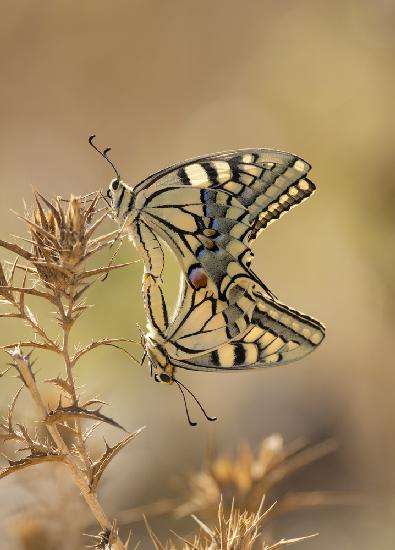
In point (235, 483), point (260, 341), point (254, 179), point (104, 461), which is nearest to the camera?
point (104, 461)

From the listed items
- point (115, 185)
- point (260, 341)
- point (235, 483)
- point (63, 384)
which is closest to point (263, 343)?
point (260, 341)

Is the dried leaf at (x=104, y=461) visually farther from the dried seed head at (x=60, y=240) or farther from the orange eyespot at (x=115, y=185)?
the orange eyespot at (x=115, y=185)

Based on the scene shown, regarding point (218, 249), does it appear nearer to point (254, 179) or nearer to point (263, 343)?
point (254, 179)

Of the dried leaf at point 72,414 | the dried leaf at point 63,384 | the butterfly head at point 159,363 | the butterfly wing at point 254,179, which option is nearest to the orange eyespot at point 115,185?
the butterfly wing at point 254,179

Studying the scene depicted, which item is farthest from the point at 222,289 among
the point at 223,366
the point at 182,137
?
the point at 182,137

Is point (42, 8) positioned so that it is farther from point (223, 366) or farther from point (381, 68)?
point (223, 366)

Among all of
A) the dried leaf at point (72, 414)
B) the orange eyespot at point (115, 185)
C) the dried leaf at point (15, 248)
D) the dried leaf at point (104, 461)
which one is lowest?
the dried leaf at point (104, 461)
